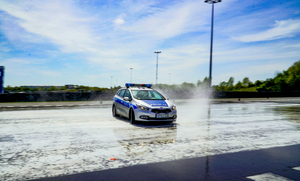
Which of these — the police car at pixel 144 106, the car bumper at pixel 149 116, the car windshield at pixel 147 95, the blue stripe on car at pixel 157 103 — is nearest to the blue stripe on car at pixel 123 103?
the police car at pixel 144 106

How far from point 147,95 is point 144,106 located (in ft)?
5.93

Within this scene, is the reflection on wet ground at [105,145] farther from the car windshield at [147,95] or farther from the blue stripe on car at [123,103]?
the car windshield at [147,95]

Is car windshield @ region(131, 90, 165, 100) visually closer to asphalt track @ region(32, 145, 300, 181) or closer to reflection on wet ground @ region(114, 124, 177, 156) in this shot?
reflection on wet ground @ region(114, 124, 177, 156)

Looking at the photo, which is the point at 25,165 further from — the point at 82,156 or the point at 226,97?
the point at 226,97

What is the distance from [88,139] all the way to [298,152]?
544 cm

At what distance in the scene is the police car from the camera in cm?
1032

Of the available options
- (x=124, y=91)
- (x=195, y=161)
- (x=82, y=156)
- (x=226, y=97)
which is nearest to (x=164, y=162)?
(x=195, y=161)

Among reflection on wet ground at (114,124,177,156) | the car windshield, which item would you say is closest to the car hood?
the car windshield

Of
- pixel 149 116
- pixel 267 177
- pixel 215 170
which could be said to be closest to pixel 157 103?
pixel 149 116

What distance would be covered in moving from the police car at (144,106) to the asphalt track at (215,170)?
4.79 meters

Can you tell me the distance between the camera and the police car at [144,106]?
10320 millimetres

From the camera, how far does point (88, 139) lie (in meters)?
7.51

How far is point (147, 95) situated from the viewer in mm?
12141

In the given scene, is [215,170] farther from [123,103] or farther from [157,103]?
[123,103]
